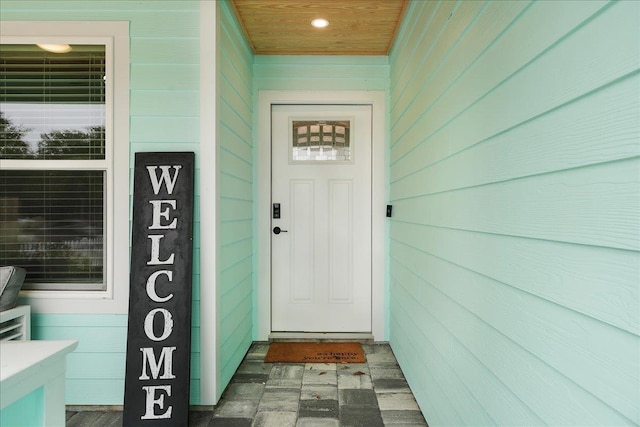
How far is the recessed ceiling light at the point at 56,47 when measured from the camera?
215 centimetres

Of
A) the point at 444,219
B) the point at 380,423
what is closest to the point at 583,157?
the point at 444,219

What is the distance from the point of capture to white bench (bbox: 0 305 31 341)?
1.93m

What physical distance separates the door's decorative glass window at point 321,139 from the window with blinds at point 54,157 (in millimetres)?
1554

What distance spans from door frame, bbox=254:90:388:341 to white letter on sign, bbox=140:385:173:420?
1.31 meters

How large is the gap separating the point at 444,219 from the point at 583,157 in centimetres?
94

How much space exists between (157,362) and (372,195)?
2.06 meters

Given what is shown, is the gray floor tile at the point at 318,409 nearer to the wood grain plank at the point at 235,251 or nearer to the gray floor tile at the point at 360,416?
the gray floor tile at the point at 360,416

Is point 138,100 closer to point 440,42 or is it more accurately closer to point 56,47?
point 56,47

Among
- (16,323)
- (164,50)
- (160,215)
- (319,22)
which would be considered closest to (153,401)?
(16,323)

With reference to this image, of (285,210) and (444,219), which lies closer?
(444,219)

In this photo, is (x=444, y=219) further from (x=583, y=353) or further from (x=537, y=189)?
(x=583, y=353)

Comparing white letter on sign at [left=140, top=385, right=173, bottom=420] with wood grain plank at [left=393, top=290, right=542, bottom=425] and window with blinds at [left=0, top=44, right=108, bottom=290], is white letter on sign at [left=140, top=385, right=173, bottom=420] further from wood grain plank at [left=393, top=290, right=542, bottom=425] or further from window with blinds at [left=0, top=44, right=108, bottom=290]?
wood grain plank at [left=393, top=290, right=542, bottom=425]

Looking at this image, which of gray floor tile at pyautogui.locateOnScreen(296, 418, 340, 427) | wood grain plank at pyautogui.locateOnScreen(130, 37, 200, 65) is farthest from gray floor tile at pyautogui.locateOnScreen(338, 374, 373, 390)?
wood grain plank at pyautogui.locateOnScreen(130, 37, 200, 65)

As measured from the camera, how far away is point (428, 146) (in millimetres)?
1968
